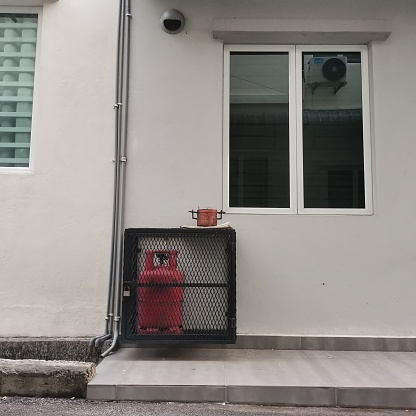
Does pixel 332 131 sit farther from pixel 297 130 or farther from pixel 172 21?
pixel 172 21

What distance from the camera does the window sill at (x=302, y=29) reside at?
4.49 m

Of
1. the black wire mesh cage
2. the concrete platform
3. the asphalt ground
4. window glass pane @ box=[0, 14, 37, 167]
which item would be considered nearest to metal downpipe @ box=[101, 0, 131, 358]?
the black wire mesh cage

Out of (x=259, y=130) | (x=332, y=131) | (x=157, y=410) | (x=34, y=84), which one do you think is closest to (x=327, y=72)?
(x=332, y=131)

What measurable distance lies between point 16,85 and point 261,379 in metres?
4.25

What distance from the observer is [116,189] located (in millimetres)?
4441

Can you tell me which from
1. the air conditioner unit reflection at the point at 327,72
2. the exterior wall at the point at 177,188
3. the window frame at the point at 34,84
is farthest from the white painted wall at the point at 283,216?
the window frame at the point at 34,84

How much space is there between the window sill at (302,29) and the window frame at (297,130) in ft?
0.48

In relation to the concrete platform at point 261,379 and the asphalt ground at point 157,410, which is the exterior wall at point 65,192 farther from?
the asphalt ground at point 157,410

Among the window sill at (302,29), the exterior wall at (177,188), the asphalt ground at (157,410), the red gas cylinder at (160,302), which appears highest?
the window sill at (302,29)

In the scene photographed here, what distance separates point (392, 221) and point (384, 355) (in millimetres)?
1445

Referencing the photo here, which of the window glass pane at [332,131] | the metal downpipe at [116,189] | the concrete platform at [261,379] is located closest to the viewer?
the concrete platform at [261,379]

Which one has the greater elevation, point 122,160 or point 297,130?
point 297,130

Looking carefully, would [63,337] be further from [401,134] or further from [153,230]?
[401,134]

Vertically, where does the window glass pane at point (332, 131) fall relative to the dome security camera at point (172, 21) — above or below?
below
